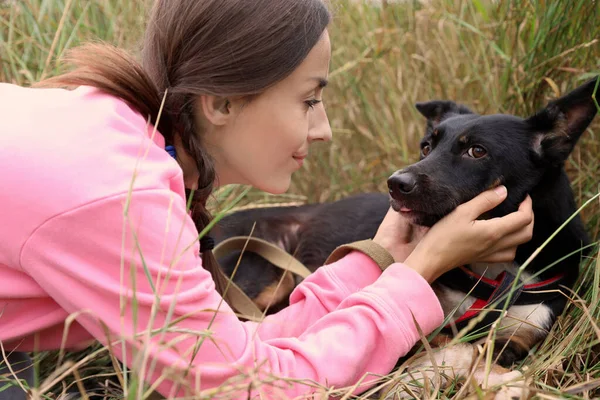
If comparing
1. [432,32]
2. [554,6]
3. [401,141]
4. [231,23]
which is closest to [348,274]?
[231,23]

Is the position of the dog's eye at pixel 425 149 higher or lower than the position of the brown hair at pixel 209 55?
lower

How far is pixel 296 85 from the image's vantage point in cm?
206

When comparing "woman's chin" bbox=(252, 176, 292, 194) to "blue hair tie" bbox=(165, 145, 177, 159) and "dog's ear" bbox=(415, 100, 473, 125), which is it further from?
"dog's ear" bbox=(415, 100, 473, 125)

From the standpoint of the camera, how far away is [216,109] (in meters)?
2.05

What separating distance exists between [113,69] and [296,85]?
54cm

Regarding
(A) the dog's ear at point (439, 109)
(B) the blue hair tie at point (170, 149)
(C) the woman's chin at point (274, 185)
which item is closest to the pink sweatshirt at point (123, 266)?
(B) the blue hair tie at point (170, 149)

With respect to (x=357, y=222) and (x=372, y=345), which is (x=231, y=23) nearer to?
(x=372, y=345)

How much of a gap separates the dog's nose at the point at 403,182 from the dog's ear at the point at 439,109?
65 centimetres

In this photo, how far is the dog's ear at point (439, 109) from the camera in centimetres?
285

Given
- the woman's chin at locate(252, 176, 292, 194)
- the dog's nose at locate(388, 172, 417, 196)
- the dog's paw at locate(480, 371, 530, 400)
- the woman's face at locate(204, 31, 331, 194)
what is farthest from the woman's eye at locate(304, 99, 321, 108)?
the dog's paw at locate(480, 371, 530, 400)

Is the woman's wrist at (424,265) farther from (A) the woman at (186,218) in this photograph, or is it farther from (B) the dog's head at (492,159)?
(B) the dog's head at (492,159)

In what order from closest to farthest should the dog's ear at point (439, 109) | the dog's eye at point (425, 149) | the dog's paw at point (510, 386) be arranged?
the dog's paw at point (510, 386), the dog's eye at point (425, 149), the dog's ear at point (439, 109)

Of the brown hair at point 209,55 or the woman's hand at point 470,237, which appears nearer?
the brown hair at point 209,55

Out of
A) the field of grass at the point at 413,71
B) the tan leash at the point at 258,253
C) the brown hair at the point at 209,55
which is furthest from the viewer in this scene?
the tan leash at the point at 258,253
